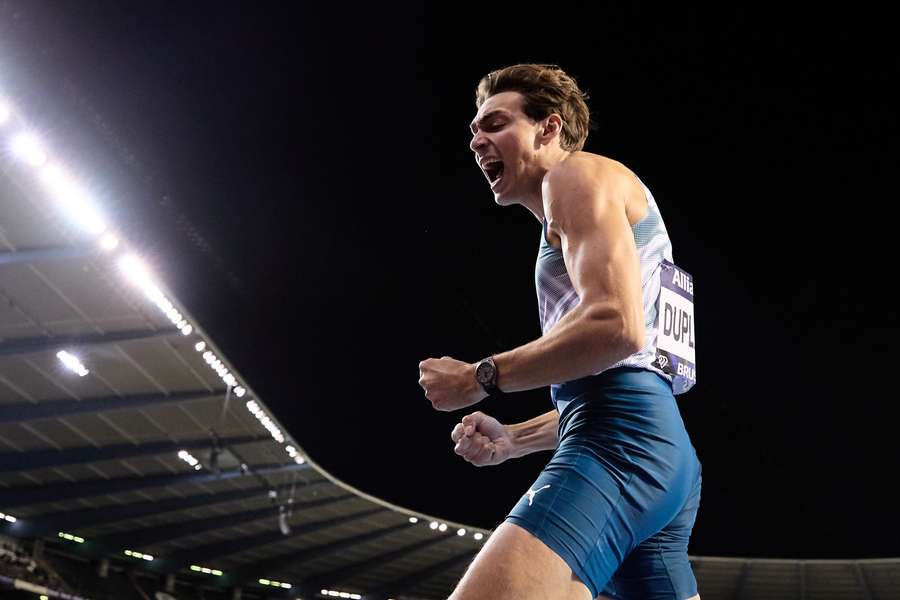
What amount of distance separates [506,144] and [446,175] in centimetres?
1042

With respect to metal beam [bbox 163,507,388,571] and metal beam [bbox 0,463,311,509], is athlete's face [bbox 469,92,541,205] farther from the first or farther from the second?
metal beam [bbox 163,507,388,571]

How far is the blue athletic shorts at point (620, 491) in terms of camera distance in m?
1.87

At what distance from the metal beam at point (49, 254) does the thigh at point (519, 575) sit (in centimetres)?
1321

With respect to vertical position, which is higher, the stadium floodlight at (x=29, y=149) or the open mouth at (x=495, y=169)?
the stadium floodlight at (x=29, y=149)

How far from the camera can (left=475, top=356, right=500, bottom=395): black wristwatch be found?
6.64ft

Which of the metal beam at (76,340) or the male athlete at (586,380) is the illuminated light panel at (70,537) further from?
the male athlete at (586,380)

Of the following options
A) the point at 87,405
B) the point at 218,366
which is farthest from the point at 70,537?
the point at 218,366

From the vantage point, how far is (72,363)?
1673cm

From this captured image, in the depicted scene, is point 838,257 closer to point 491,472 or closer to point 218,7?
point 218,7

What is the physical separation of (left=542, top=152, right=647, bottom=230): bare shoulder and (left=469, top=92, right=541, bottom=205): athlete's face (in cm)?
24

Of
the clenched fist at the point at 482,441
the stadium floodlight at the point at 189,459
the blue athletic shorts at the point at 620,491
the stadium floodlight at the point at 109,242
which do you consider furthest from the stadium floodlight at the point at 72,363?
the blue athletic shorts at the point at 620,491

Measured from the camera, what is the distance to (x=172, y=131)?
12781 millimetres

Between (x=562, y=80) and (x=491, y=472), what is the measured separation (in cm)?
2242

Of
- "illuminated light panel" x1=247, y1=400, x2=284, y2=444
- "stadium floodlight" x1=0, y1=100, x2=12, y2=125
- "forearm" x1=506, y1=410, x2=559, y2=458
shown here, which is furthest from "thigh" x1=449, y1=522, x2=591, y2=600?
"illuminated light panel" x1=247, y1=400, x2=284, y2=444
